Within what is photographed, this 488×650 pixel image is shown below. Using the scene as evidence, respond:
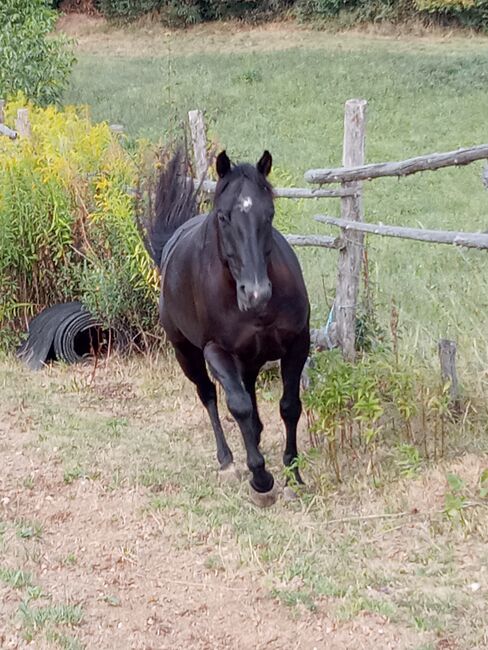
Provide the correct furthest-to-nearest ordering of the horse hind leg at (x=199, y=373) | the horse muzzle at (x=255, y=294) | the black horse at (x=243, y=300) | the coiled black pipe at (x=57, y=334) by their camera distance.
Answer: the coiled black pipe at (x=57, y=334) < the horse hind leg at (x=199, y=373) < the black horse at (x=243, y=300) < the horse muzzle at (x=255, y=294)

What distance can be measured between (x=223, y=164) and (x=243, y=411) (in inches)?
49.6

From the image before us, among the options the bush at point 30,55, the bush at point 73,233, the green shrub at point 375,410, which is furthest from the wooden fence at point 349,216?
the bush at point 30,55

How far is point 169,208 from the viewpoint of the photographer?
7051 mm

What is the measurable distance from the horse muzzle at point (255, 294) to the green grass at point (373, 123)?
6.41ft

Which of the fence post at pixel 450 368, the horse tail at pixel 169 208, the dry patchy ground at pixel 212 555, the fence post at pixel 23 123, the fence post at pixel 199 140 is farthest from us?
the fence post at pixel 23 123

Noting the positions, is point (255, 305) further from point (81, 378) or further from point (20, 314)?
point (20, 314)

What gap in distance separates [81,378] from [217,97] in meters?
16.8

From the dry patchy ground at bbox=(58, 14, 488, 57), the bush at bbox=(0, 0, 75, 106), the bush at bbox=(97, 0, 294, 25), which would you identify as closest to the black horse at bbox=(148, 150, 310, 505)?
the bush at bbox=(0, 0, 75, 106)

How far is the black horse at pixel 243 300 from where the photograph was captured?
15.2 feet

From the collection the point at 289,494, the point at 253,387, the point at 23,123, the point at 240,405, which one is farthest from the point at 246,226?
the point at 23,123

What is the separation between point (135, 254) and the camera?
7.71 meters

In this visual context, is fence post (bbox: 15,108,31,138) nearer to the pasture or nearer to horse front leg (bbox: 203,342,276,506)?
the pasture

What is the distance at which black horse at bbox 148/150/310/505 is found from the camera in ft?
15.2

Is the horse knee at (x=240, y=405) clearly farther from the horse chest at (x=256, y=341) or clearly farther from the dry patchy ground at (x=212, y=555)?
the dry patchy ground at (x=212, y=555)
